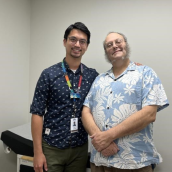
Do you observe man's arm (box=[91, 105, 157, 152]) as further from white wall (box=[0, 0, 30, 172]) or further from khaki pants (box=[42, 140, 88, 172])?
white wall (box=[0, 0, 30, 172])

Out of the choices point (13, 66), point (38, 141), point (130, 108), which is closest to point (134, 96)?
point (130, 108)

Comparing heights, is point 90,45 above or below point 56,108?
above

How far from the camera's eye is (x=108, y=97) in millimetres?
1189

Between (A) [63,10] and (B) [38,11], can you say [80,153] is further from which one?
(B) [38,11]

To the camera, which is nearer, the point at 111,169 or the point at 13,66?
the point at 111,169

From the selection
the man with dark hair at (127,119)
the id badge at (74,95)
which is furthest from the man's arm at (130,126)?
the id badge at (74,95)

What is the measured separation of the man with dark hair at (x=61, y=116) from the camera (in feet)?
4.07

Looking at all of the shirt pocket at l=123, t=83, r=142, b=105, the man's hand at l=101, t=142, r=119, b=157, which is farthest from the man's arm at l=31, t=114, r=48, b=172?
the shirt pocket at l=123, t=83, r=142, b=105

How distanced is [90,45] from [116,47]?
2.45ft

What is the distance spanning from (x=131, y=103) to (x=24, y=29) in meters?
1.79

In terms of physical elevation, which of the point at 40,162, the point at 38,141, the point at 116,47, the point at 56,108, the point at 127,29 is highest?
the point at 127,29

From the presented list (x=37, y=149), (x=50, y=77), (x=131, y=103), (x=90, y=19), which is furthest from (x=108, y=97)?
(x=90, y=19)

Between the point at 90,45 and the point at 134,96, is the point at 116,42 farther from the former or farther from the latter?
the point at 90,45

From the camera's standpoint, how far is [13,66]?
85.2 inches
